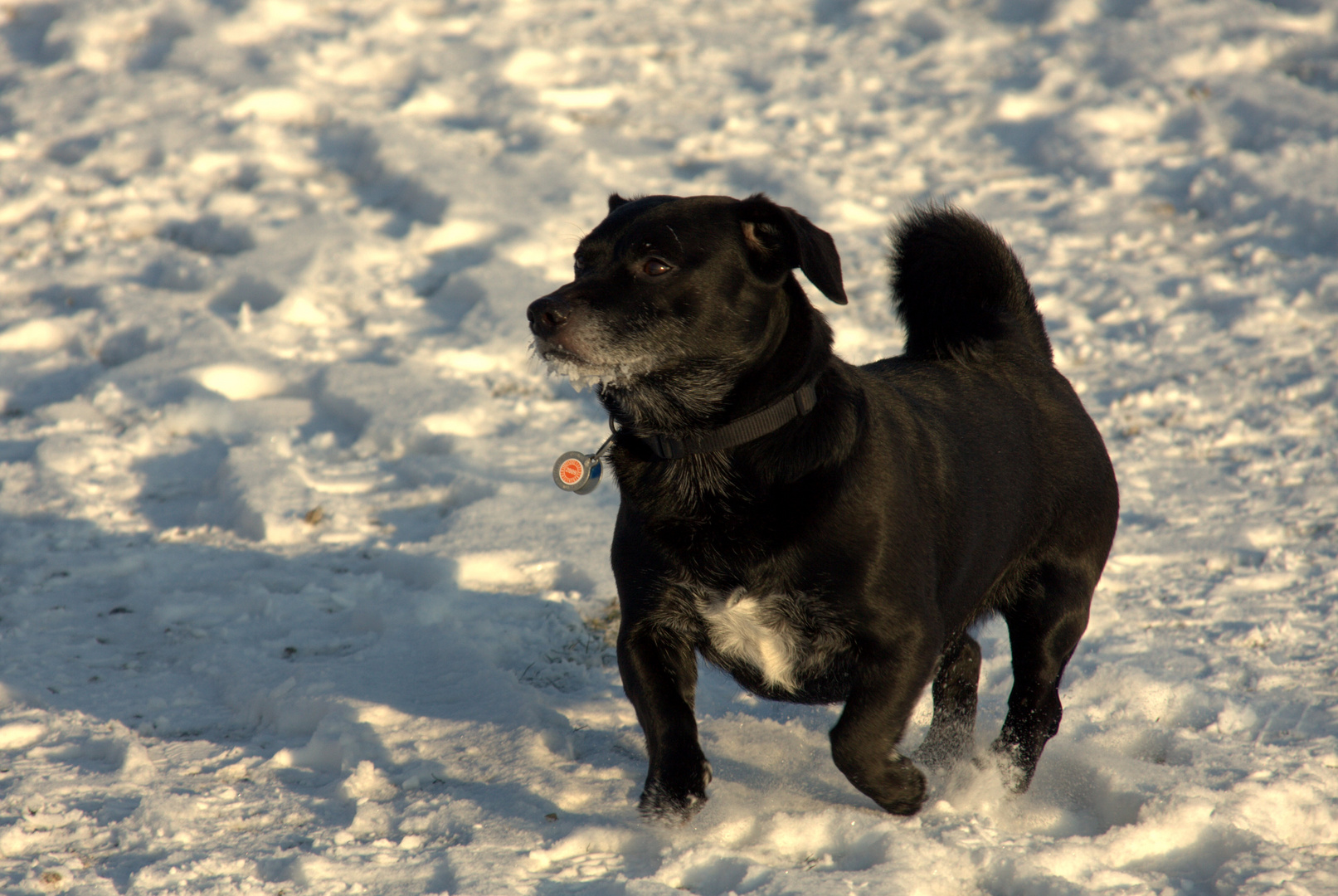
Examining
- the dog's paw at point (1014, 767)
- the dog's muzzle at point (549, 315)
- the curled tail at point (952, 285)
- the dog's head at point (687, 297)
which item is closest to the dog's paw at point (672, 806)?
the dog's paw at point (1014, 767)

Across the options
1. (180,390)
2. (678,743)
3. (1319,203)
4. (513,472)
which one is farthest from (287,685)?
(1319,203)

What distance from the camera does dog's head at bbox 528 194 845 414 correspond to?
8.85ft

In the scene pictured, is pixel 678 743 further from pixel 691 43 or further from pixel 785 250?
pixel 691 43

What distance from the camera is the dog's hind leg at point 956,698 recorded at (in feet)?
10.7

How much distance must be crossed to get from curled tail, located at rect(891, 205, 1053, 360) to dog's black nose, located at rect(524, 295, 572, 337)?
1.25 meters

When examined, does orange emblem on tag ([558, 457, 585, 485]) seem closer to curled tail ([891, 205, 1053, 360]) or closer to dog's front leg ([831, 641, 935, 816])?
dog's front leg ([831, 641, 935, 816])

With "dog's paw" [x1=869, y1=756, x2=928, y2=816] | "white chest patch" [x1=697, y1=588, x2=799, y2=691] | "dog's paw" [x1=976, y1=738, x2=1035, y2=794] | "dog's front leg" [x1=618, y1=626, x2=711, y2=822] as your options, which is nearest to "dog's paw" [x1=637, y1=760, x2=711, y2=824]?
"dog's front leg" [x1=618, y1=626, x2=711, y2=822]

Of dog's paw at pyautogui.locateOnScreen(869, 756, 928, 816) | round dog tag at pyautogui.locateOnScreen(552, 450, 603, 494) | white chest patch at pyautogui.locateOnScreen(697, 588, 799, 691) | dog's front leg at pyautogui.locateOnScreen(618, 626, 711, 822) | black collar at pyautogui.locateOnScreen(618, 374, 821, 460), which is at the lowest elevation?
dog's paw at pyautogui.locateOnScreen(869, 756, 928, 816)

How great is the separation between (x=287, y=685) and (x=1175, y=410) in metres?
Answer: 4.12

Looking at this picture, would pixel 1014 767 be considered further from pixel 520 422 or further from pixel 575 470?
pixel 520 422

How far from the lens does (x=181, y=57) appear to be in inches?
326

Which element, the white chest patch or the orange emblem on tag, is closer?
the white chest patch

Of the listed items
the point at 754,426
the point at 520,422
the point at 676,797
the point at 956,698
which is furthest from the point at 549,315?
the point at 520,422

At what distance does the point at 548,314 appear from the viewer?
2662 mm
